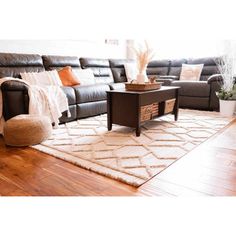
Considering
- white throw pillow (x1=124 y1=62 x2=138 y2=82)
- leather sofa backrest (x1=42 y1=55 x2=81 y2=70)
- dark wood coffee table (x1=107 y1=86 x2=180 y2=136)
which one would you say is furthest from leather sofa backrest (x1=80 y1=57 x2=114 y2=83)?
dark wood coffee table (x1=107 y1=86 x2=180 y2=136)

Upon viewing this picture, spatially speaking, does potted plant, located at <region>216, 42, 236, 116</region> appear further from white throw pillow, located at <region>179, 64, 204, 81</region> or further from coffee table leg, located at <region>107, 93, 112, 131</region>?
coffee table leg, located at <region>107, 93, 112, 131</region>

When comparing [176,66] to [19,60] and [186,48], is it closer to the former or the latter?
[186,48]

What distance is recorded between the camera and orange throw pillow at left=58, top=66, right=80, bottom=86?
3.24 m

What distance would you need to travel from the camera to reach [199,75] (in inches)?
166

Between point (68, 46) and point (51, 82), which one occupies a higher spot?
point (68, 46)

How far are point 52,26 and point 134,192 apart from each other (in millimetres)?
1059

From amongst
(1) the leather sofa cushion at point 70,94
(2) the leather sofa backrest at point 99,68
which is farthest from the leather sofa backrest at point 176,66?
(1) the leather sofa cushion at point 70,94

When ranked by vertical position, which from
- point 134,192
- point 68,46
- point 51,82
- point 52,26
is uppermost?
point 68,46

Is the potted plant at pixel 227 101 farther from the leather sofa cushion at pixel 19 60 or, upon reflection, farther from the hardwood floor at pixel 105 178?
the leather sofa cushion at pixel 19 60

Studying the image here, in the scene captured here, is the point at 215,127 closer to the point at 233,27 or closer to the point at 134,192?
the point at 134,192

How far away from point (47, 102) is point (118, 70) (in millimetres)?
2045

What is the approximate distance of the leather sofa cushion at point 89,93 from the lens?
2977mm
